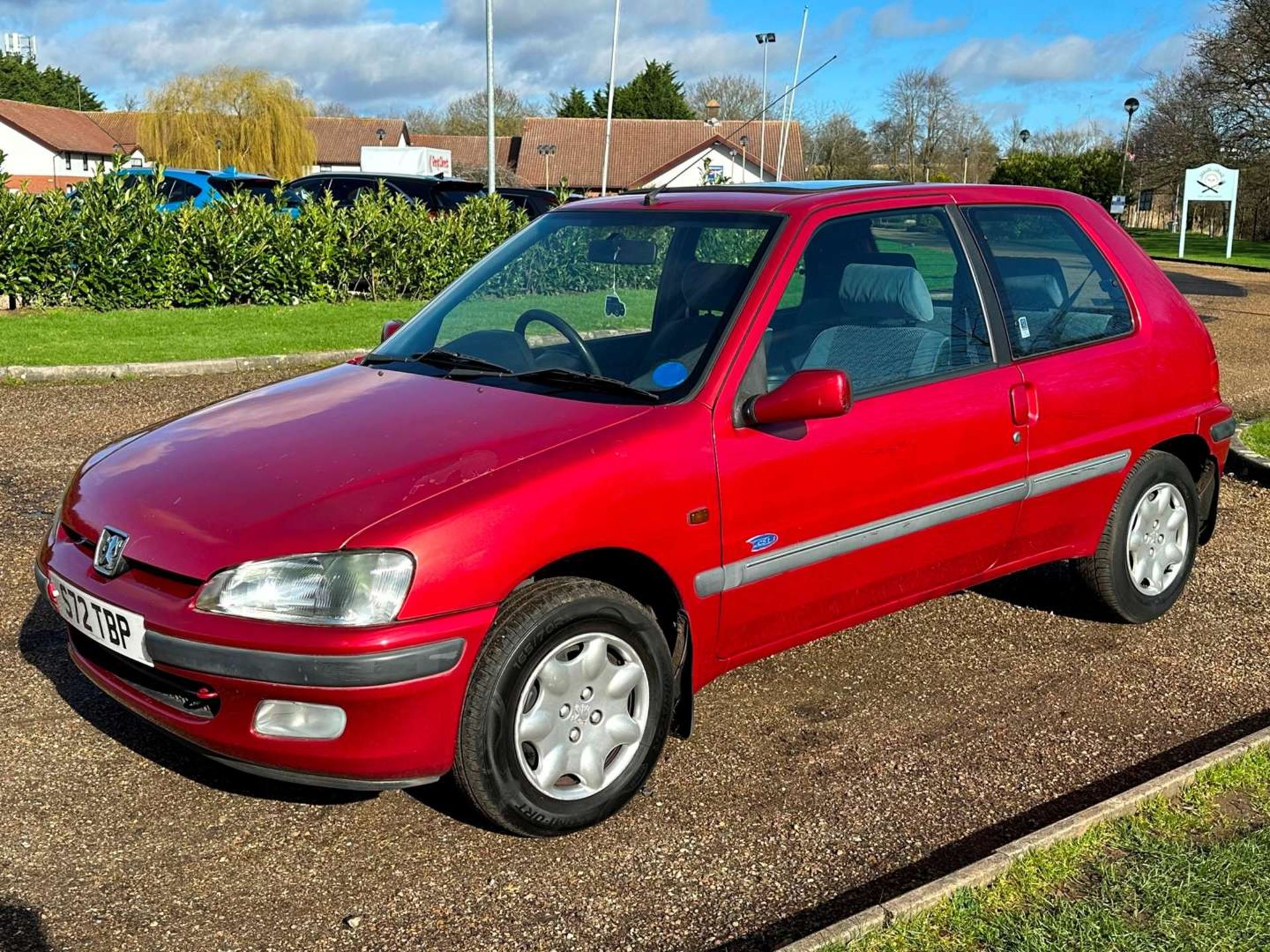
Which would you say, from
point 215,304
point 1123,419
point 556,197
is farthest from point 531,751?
point 556,197

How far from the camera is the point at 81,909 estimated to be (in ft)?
10.3

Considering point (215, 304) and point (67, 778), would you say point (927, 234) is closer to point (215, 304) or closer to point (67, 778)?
point (67, 778)

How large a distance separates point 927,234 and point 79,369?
8649mm

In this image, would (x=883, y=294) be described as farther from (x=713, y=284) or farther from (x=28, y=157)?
(x=28, y=157)

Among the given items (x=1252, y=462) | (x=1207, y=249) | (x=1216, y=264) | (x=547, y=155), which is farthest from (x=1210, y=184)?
(x=547, y=155)

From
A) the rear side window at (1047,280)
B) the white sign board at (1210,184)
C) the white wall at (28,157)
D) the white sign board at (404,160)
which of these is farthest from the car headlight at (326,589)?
the white wall at (28,157)

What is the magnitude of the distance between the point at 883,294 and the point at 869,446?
2.14 ft

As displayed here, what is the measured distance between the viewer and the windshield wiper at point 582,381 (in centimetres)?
382

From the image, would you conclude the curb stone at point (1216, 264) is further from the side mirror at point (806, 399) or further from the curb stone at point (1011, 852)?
the side mirror at point (806, 399)

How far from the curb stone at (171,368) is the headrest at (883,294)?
6.53m

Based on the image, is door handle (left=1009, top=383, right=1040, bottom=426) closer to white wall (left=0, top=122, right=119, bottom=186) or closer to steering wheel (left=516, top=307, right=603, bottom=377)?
steering wheel (left=516, top=307, right=603, bottom=377)

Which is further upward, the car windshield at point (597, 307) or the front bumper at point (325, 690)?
the car windshield at point (597, 307)

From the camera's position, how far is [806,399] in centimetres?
371

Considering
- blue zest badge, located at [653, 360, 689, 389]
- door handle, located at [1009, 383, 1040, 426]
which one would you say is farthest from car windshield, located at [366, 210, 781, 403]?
door handle, located at [1009, 383, 1040, 426]
